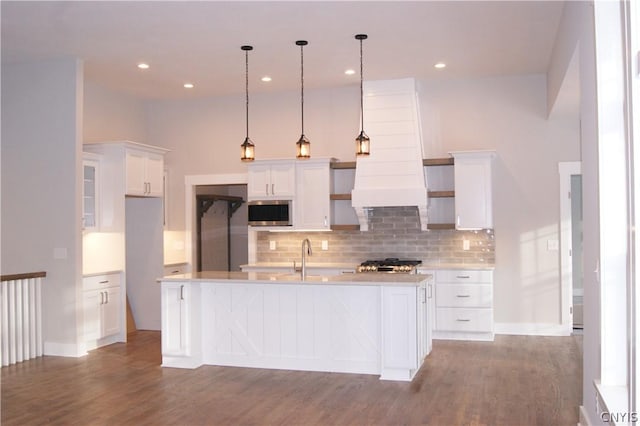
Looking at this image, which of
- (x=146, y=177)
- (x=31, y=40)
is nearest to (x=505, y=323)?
(x=146, y=177)

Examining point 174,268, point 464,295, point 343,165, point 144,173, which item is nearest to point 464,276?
point 464,295

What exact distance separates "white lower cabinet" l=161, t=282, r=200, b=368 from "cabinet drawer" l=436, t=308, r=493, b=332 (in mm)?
3031

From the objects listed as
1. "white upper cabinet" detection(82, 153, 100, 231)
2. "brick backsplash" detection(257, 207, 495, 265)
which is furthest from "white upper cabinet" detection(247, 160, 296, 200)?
"white upper cabinet" detection(82, 153, 100, 231)

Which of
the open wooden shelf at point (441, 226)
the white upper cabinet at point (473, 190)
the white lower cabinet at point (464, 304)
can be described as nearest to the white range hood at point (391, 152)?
the open wooden shelf at point (441, 226)

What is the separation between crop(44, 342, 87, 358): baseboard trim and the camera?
6.84 m

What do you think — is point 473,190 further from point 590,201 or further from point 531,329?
point 590,201

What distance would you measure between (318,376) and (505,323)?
3238 mm

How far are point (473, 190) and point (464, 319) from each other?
1.57 m

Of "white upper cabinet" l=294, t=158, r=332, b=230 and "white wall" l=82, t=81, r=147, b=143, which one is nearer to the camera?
"white wall" l=82, t=81, r=147, b=143

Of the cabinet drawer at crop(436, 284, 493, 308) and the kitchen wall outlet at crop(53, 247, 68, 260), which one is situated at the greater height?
the kitchen wall outlet at crop(53, 247, 68, 260)

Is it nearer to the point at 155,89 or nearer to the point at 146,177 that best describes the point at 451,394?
the point at 146,177

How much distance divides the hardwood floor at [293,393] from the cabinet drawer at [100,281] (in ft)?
2.95

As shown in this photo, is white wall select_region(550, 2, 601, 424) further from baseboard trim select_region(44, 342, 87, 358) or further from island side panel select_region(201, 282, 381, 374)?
baseboard trim select_region(44, 342, 87, 358)

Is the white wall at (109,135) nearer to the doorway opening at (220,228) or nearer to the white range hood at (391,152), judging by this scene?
the doorway opening at (220,228)
